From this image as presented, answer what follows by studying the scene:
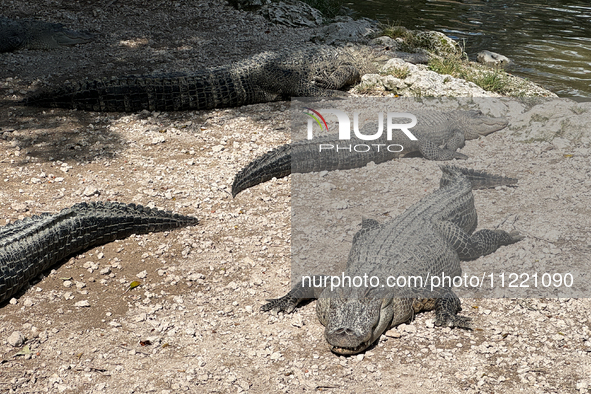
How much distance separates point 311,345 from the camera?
355 cm

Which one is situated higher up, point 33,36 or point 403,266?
point 33,36

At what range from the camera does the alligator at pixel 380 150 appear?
5.40m

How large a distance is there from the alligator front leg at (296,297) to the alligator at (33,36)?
7.25m

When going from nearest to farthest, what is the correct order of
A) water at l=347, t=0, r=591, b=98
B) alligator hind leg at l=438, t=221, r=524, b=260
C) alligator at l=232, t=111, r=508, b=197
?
1. alligator hind leg at l=438, t=221, r=524, b=260
2. alligator at l=232, t=111, r=508, b=197
3. water at l=347, t=0, r=591, b=98

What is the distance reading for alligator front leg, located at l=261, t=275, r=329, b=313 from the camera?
A: 3820 millimetres

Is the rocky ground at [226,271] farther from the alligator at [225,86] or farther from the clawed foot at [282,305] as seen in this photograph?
the alligator at [225,86]

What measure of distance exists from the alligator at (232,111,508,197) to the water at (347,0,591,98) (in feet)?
9.30

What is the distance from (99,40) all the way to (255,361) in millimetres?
7818

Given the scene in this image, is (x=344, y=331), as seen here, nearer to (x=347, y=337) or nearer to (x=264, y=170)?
(x=347, y=337)

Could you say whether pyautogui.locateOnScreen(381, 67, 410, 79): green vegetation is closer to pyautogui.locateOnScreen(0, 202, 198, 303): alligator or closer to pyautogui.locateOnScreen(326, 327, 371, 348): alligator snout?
pyautogui.locateOnScreen(0, 202, 198, 303): alligator

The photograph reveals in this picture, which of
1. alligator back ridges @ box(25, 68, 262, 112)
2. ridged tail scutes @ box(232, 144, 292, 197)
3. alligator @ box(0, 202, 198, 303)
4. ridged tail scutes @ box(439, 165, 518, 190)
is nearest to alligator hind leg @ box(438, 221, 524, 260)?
ridged tail scutes @ box(439, 165, 518, 190)

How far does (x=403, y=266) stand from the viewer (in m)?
3.70

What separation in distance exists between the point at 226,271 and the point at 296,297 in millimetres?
752

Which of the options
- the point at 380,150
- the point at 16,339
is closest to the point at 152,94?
the point at 380,150
